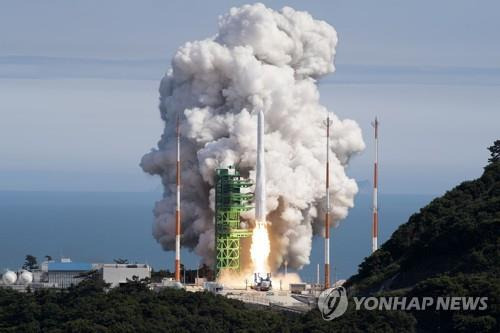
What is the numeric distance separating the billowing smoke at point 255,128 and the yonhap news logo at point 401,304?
63.8 feet

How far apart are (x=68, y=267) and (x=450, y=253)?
2497 centimetres

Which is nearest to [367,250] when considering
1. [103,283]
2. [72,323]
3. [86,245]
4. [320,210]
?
[86,245]

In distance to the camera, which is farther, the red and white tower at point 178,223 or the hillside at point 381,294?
the red and white tower at point 178,223

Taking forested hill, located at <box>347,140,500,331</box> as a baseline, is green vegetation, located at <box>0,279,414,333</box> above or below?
below

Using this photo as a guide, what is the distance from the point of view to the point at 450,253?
214 ft

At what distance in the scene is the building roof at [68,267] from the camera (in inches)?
3314

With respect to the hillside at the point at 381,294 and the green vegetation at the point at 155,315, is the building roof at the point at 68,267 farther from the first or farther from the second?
the green vegetation at the point at 155,315

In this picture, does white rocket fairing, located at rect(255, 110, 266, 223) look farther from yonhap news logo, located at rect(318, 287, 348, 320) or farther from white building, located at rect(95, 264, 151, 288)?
yonhap news logo, located at rect(318, 287, 348, 320)

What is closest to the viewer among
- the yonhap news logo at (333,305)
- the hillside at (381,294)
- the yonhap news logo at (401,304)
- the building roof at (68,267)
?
the yonhap news logo at (401,304)

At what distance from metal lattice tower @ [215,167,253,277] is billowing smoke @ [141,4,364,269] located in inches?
27.2

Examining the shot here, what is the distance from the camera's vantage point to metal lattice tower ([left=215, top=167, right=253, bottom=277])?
8088 centimetres

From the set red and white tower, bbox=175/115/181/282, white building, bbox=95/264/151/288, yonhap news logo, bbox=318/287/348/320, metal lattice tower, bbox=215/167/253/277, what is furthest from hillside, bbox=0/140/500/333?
metal lattice tower, bbox=215/167/253/277

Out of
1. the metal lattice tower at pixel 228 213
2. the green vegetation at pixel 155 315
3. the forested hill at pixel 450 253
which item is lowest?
the green vegetation at pixel 155 315

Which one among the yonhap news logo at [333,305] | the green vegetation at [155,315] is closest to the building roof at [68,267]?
the green vegetation at [155,315]
